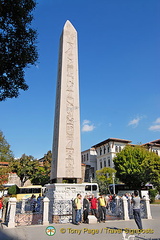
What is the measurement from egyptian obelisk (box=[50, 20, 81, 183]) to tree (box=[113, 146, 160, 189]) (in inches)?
853

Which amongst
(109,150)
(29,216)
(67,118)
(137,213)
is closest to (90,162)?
(109,150)

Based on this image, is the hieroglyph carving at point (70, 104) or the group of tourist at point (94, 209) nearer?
the group of tourist at point (94, 209)

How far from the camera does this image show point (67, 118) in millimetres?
10070

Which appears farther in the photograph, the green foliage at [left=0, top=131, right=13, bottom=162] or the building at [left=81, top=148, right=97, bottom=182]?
the building at [left=81, top=148, right=97, bottom=182]

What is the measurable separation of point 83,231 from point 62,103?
597cm

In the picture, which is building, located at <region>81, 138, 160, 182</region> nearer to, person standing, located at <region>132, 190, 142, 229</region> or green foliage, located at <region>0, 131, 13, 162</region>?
green foliage, located at <region>0, 131, 13, 162</region>

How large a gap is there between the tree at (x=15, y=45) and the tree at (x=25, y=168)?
84.1 feet

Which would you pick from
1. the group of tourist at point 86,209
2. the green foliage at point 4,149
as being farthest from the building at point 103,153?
the group of tourist at point 86,209

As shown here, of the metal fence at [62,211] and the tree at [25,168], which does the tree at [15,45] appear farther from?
the tree at [25,168]

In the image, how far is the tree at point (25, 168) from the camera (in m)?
33.3

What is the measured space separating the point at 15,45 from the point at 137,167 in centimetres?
2658

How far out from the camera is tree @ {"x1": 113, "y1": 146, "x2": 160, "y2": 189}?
28750 mm

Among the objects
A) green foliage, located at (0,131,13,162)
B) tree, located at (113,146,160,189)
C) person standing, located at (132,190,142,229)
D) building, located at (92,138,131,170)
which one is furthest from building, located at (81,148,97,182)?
person standing, located at (132,190,142,229)

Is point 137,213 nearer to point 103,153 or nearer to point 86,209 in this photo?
point 86,209
